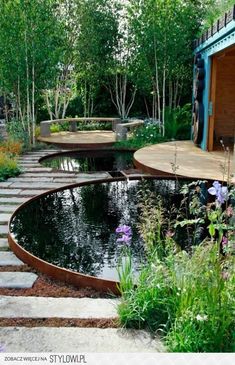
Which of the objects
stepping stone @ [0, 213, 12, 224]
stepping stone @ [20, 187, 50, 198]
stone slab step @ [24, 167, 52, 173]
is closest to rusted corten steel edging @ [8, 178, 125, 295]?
stepping stone @ [0, 213, 12, 224]

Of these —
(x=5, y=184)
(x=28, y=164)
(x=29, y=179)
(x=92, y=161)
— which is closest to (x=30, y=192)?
(x=5, y=184)

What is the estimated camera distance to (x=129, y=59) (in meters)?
12.4

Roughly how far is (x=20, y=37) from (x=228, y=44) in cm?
472

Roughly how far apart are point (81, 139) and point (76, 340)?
927 cm

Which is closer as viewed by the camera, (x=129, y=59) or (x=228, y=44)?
(x=228, y=44)

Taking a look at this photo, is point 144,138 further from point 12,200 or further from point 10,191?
point 12,200

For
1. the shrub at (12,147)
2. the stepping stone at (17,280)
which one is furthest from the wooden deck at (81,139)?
the stepping stone at (17,280)

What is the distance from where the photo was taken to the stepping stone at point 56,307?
2.56 m

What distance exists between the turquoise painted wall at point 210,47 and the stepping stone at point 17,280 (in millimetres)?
4719

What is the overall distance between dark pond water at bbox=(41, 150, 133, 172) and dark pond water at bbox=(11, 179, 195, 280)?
1918mm

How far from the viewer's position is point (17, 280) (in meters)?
3.06

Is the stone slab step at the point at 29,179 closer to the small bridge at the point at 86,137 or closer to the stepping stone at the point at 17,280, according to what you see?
the stepping stone at the point at 17,280

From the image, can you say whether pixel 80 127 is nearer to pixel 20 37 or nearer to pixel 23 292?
pixel 20 37

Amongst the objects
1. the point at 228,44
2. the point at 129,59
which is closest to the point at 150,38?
the point at 129,59
